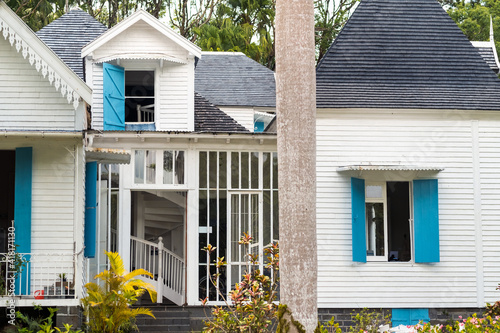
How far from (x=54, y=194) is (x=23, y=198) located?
52cm

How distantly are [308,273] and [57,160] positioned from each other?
7743 mm

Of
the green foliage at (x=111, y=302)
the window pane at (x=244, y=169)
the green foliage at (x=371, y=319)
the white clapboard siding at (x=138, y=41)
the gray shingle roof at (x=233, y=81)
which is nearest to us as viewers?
the green foliage at (x=111, y=302)

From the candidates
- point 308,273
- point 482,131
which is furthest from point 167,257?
point 308,273

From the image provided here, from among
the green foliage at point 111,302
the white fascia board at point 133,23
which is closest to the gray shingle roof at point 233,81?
the white fascia board at point 133,23

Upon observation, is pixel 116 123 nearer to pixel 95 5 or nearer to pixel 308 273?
pixel 308 273

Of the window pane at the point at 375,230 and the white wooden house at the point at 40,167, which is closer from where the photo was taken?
the white wooden house at the point at 40,167

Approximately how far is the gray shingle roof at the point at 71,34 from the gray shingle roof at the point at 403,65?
652 centimetres

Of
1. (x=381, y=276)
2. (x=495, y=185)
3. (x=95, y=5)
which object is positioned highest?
(x=95, y=5)

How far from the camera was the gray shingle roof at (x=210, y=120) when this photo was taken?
17.7m

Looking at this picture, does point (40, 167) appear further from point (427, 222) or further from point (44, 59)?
point (427, 222)

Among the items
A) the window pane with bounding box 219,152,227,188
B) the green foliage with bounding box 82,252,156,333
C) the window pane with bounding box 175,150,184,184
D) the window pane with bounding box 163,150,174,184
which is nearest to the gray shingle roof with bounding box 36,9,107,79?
the window pane with bounding box 163,150,174,184

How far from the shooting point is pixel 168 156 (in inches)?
590

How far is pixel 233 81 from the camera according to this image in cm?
2358

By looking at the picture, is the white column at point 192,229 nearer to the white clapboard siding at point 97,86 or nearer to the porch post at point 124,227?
the porch post at point 124,227
